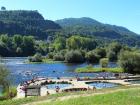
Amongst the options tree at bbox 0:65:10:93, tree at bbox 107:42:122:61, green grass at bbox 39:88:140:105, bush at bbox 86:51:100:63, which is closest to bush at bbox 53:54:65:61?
bush at bbox 86:51:100:63

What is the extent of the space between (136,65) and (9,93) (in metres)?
62.1

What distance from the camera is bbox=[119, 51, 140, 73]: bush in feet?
369

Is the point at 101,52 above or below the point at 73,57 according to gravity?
above

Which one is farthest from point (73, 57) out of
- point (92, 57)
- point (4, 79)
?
point (4, 79)

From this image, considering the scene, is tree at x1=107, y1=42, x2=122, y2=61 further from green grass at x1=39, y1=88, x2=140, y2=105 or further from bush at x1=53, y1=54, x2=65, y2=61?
green grass at x1=39, y1=88, x2=140, y2=105

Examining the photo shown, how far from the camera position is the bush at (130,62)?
112 metres

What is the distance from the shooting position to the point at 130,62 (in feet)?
370

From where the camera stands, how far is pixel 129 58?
374 feet

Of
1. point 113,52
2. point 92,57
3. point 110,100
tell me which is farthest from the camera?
point 113,52

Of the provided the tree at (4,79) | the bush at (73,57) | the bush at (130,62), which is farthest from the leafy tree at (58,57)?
the tree at (4,79)

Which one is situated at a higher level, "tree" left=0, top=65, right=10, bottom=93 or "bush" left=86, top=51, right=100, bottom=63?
"bush" left=86, top=51, right=100, bottom=63

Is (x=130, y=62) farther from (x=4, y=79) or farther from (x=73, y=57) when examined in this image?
(x=73, y=57)

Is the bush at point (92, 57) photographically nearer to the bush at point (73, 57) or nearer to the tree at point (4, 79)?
the bush at point (73, 57)

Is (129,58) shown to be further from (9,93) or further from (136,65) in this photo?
(9,93)
